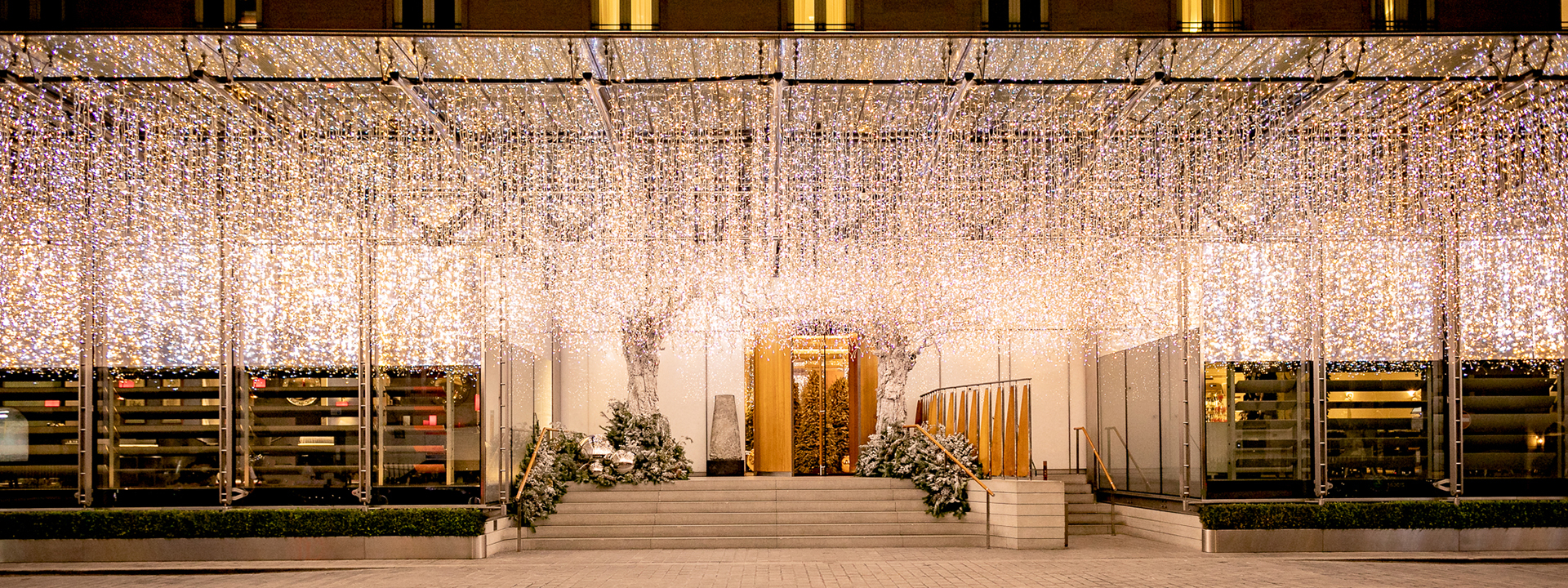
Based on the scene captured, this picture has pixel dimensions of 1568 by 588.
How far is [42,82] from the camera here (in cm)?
1077

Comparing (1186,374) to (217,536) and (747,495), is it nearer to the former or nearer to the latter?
(747,495)

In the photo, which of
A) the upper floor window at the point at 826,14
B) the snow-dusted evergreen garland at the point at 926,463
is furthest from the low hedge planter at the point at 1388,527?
the upper floor window at the point at 826,14

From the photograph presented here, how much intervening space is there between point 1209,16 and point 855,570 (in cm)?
571

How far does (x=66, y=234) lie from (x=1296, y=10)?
1267cm

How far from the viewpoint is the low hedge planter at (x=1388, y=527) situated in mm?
12805

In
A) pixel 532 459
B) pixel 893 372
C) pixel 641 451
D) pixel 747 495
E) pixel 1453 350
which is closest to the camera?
pixel 1453 350

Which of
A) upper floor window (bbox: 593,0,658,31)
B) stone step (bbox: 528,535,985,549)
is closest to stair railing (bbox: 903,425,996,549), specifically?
stone step (bbox: 528,535,985,549)

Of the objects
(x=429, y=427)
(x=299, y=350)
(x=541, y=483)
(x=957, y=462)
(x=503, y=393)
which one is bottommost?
(x=541, y=483)

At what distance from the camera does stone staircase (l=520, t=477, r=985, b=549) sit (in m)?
13.8

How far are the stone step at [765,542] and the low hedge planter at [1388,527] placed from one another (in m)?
2.85

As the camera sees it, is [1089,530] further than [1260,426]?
Yes

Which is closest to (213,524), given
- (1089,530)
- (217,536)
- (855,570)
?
(217,536)

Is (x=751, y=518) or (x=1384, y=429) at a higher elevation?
(x=1384, y=429)

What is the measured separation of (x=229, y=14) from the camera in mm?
8516
